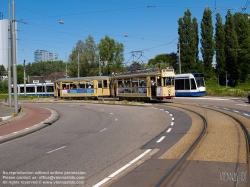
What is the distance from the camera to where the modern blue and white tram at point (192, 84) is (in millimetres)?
42406

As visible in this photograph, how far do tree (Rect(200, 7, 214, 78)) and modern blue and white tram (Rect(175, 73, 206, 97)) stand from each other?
30.7 m

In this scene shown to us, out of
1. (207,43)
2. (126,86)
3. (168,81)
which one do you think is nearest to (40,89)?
(126,86)

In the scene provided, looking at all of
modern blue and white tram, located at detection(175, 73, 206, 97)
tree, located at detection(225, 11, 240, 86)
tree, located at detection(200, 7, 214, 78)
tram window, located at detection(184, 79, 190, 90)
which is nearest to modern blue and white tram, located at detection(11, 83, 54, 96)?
modern blue and white tram, located at detection(175, 73, 206, 97)

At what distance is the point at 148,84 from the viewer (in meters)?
33.5

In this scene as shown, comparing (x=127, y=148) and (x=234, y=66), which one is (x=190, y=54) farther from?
(x=127, y=148)

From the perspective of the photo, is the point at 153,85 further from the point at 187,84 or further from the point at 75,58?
the point at 75,58

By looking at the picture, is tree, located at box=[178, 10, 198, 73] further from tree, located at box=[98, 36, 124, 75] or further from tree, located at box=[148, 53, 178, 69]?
tree, located at box=[98, 36, 124, 75]

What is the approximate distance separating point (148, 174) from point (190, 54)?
6335cm

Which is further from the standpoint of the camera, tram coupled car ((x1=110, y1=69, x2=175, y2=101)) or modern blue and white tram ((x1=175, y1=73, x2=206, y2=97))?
modern blue and white tram ((x1=175, y1=73, x2=206, y2=97))

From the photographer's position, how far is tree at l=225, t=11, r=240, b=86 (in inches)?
2749

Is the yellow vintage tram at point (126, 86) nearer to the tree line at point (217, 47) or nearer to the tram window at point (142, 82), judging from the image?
the tram window at point (142, 82)

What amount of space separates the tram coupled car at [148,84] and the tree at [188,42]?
111 feet

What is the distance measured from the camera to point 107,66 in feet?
269

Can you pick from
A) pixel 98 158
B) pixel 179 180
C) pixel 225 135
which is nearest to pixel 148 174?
pixel 179 180
